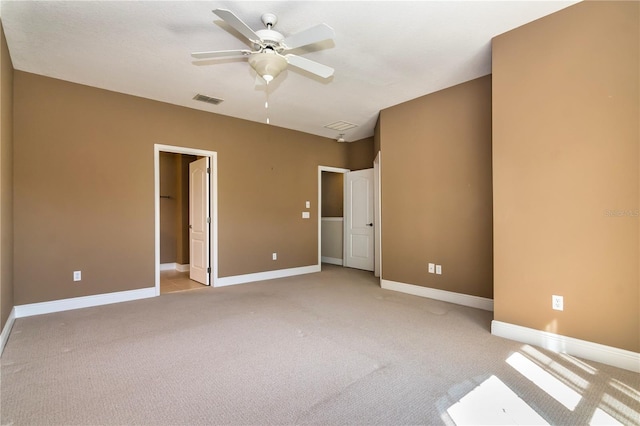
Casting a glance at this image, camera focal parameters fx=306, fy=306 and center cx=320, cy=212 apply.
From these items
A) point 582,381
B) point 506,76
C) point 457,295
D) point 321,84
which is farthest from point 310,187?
point 582,381

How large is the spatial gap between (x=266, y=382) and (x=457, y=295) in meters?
2.86

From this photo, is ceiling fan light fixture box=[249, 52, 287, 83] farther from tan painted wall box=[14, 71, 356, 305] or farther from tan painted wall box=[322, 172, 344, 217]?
tan painted wall box=[322, 172, 344, 217]

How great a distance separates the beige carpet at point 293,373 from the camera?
1.76 meters

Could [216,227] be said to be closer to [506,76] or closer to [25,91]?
[25,91]

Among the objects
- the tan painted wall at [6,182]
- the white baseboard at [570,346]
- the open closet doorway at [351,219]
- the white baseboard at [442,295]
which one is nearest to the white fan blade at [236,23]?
the tan painted wall at [6,182]

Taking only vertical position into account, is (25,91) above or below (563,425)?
above

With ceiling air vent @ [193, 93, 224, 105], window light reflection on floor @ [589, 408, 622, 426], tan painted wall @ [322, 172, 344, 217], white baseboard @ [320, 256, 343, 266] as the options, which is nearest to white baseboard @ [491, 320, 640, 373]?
window light reflection on floor @ [589, 408, 622, 426]

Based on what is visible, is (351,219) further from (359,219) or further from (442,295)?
(442,295)

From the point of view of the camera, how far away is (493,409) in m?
1.78

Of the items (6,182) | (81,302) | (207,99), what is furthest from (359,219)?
(6,182)

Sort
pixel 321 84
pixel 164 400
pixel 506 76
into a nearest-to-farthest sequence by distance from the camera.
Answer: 1. pixel 164 400
2. pixel 506 76
3. pixel 321 84

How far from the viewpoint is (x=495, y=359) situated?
2.42 meters

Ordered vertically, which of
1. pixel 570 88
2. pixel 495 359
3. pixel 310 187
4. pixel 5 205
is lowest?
pixel 495 359

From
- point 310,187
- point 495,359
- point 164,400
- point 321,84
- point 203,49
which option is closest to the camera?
point 164,400
